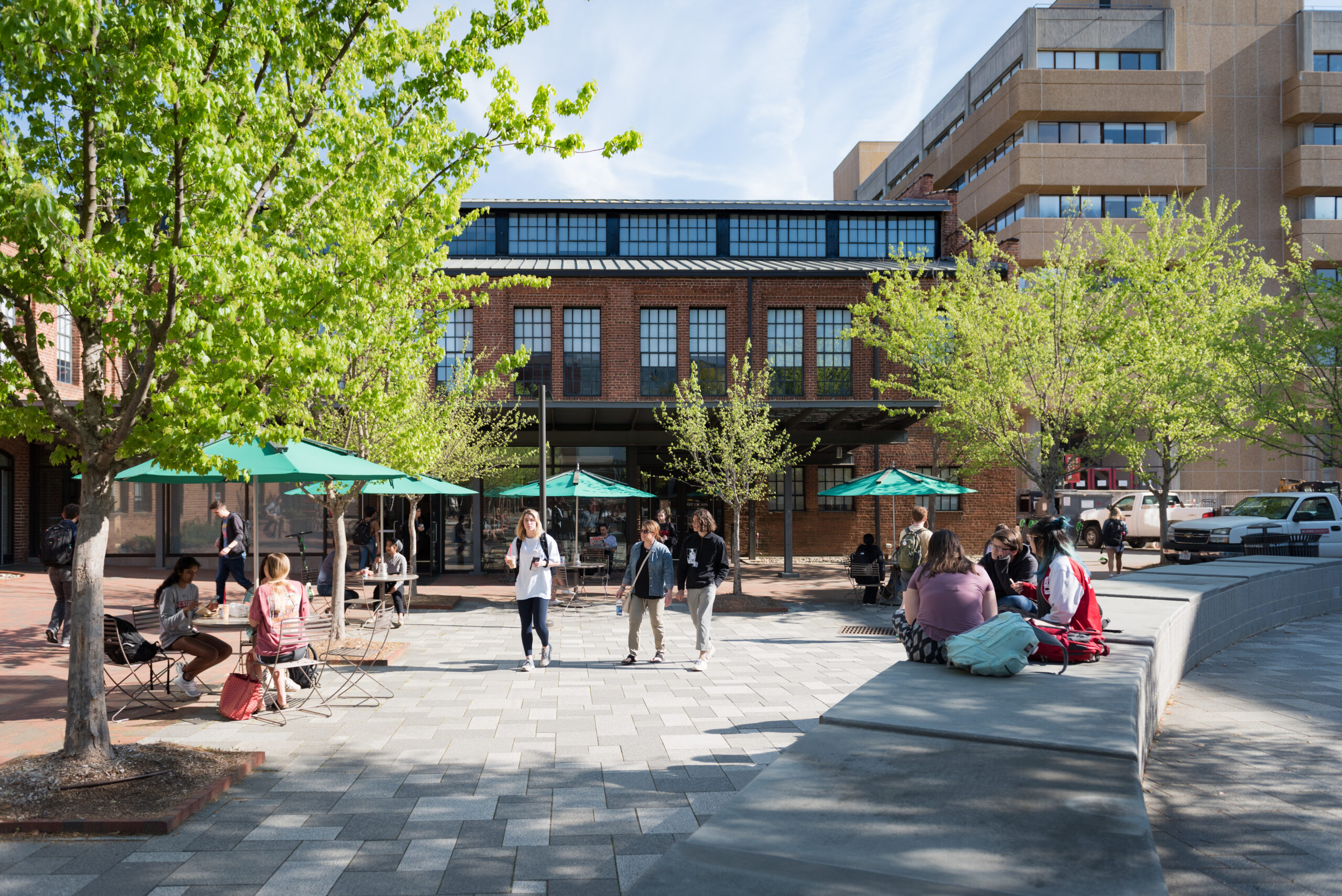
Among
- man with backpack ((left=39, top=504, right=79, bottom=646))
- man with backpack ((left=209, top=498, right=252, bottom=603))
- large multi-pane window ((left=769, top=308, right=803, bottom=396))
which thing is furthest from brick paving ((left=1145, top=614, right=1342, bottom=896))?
large multi-pane window ((left=769, top=308, right=803, bottom=396))

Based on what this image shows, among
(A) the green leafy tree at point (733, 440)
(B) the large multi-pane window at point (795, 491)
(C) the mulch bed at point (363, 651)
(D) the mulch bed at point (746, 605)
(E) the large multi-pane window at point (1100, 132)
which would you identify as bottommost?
(D) the mulch bed at point (746, 605)

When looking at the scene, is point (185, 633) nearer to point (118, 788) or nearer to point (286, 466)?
point (286, 466)

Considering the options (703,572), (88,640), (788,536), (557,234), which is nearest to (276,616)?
(88,640)

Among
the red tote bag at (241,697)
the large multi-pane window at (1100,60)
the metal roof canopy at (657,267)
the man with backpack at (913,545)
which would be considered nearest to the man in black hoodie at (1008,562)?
the man with backpack at (913,545)

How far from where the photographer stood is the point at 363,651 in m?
10.3

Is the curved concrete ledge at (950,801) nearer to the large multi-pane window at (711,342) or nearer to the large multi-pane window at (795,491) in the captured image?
the large multi-pane window at (711,342)

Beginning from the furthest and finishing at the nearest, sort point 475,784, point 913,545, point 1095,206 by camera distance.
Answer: point 1095,206 → point 913,545 → point 475,784

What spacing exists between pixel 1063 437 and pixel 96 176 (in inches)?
623

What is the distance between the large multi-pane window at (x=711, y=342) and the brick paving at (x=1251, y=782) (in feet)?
57.7

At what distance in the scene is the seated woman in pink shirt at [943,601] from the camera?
614 centimetres

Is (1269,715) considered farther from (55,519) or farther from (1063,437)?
(55,519)

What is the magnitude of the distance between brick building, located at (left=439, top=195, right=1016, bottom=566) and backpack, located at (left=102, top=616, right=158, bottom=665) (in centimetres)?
1488

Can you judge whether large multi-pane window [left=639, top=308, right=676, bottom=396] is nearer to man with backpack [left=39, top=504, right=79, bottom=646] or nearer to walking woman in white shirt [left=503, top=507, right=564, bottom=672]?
walking woman in white shirt [left=503, top=507, right=564, bottom=672]

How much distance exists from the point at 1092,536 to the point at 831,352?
10640 mm
